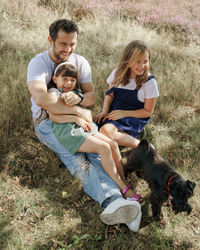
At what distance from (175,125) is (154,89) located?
46.6 inches

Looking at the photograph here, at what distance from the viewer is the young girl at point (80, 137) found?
2.76 meters

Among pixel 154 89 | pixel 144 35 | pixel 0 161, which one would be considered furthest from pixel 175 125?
pixel 144 35

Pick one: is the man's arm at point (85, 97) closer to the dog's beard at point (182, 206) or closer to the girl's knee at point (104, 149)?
the girl's knee at point (104, 149)

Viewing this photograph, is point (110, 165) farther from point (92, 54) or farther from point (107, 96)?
point (92, 54)

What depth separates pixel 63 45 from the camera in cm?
293

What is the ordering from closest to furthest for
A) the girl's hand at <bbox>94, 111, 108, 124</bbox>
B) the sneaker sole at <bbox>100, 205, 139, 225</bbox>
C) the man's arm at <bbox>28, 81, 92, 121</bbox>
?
the sneaker sole at <bbox>100, 205, 139, 225</bbox>, the man's arm at <bbox>28, 81, 92, 121</bbox>, the girl's hand at <bbox>94, 111, 108, 124</bbox>

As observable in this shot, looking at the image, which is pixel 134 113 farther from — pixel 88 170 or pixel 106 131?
pixel 88 170

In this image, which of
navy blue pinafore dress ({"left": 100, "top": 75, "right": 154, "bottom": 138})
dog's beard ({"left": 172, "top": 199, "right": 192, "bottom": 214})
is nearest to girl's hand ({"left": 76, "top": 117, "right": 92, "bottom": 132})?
navy blue pinafore dress ({"left": 100, "top": 75, "right": 154, "bottom": 138})

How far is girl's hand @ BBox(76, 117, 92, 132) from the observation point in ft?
9.54

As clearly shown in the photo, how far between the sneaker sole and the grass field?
0.17m

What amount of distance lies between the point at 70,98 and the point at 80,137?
1.77 feet

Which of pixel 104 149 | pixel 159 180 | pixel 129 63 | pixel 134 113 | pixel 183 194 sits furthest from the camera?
pixel 134 113

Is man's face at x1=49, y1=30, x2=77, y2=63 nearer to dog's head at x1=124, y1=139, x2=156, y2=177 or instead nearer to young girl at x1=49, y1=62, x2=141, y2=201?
young girl at x1=49, y1=62, x2=141, y2=201

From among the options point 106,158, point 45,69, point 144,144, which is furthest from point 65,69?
point 144,144
